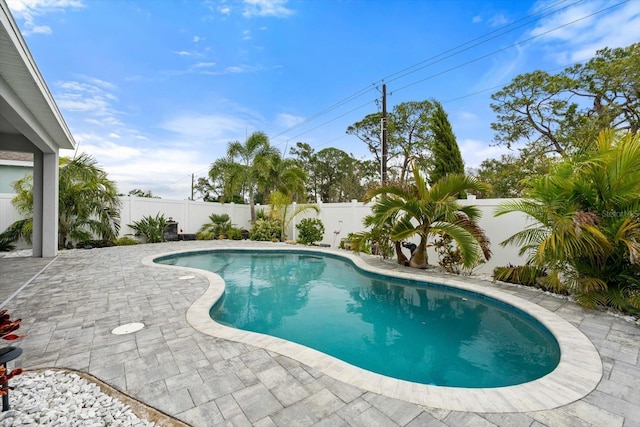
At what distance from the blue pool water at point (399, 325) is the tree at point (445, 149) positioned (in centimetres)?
516

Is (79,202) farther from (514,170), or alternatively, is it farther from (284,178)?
(514,170)

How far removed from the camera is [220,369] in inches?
109

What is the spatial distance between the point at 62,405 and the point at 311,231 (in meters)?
11.1

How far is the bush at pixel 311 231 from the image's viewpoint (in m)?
13.1

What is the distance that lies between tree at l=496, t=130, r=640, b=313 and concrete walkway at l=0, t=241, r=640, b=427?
0.53 metres

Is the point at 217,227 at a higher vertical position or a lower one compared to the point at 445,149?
lower

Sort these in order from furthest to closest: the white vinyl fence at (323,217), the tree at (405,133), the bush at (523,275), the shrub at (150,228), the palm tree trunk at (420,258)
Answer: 1. the tree at (405,133)
2. the shrub at (150,228)
3. the palm tree trunk at (420,258)
4. the white vinyl fence at (323,217)
5. the bush at (523,275)

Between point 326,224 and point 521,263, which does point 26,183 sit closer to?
point 326,224

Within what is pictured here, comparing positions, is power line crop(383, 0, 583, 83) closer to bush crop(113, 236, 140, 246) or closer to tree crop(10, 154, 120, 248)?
tree crop(10, 154, 120, 248)

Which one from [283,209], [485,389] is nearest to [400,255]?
[485,389]

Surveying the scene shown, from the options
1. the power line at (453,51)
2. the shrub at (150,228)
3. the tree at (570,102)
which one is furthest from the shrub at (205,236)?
the tree at (570,102)

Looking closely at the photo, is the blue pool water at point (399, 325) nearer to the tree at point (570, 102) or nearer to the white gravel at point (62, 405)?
the white gravel at point (62, 405)

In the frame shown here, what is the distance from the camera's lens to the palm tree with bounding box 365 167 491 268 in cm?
671

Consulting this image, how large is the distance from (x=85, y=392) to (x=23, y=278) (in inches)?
231
